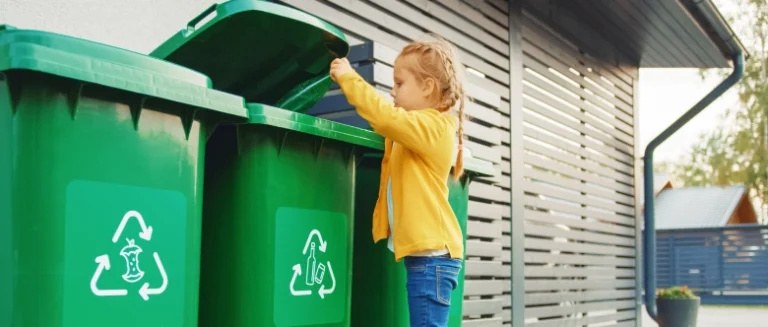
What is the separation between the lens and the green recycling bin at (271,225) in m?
2.80

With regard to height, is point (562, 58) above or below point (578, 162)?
above

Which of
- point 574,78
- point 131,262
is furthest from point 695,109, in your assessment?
point 131,262

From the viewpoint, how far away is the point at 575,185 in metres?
8.31

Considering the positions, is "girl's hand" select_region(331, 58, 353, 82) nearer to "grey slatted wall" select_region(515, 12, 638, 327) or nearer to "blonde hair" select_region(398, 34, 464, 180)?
"blonde hair" select_region(398, 34, 464, 180)

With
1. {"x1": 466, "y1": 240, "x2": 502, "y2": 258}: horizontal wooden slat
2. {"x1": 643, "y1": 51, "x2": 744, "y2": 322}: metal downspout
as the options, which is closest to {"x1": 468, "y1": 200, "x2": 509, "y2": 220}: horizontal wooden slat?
{"x1": 466, "y1": 240, "x2": 502, "y2": 258}: horizontal wooden slat

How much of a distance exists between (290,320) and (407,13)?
121 inches

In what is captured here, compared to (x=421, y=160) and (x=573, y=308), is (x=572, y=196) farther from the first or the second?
(x=421, y=160)

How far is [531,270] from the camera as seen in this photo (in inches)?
280

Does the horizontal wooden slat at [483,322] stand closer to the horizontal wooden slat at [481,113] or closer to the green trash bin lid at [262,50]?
the horizontal wooden slat at [481,113]

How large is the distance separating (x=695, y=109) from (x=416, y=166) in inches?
297

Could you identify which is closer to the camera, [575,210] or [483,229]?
[483,229]

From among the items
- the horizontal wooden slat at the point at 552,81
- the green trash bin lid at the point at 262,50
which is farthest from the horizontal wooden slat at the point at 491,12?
the green trash bin lid at the point at 262,50

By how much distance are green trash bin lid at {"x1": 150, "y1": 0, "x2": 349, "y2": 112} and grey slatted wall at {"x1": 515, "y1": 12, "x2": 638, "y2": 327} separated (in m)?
3.85

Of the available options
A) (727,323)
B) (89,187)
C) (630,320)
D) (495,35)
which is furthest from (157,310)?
(727,323)
